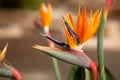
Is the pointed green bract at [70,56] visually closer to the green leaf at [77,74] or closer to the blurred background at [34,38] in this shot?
the green leaf at [77,74]

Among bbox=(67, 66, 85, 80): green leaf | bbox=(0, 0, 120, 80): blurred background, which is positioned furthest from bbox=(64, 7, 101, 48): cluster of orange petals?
bbox=(0, 0, 120, 80): blurred background

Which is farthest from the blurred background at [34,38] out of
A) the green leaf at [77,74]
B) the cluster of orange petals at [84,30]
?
the cluster of orange petals at [84,30]

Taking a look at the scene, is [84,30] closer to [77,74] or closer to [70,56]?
[70,56]

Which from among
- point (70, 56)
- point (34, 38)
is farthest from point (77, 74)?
point (34, 38)

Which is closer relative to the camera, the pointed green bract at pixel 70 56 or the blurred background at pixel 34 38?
the pointed green bract at pixel 70 56

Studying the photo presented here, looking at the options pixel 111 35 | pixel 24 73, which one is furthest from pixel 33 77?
pixel 111 35

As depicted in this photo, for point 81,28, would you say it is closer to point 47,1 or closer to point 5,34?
point 47,1

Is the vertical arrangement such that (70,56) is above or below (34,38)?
below

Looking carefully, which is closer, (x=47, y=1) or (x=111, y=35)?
(x=47, y=1)
